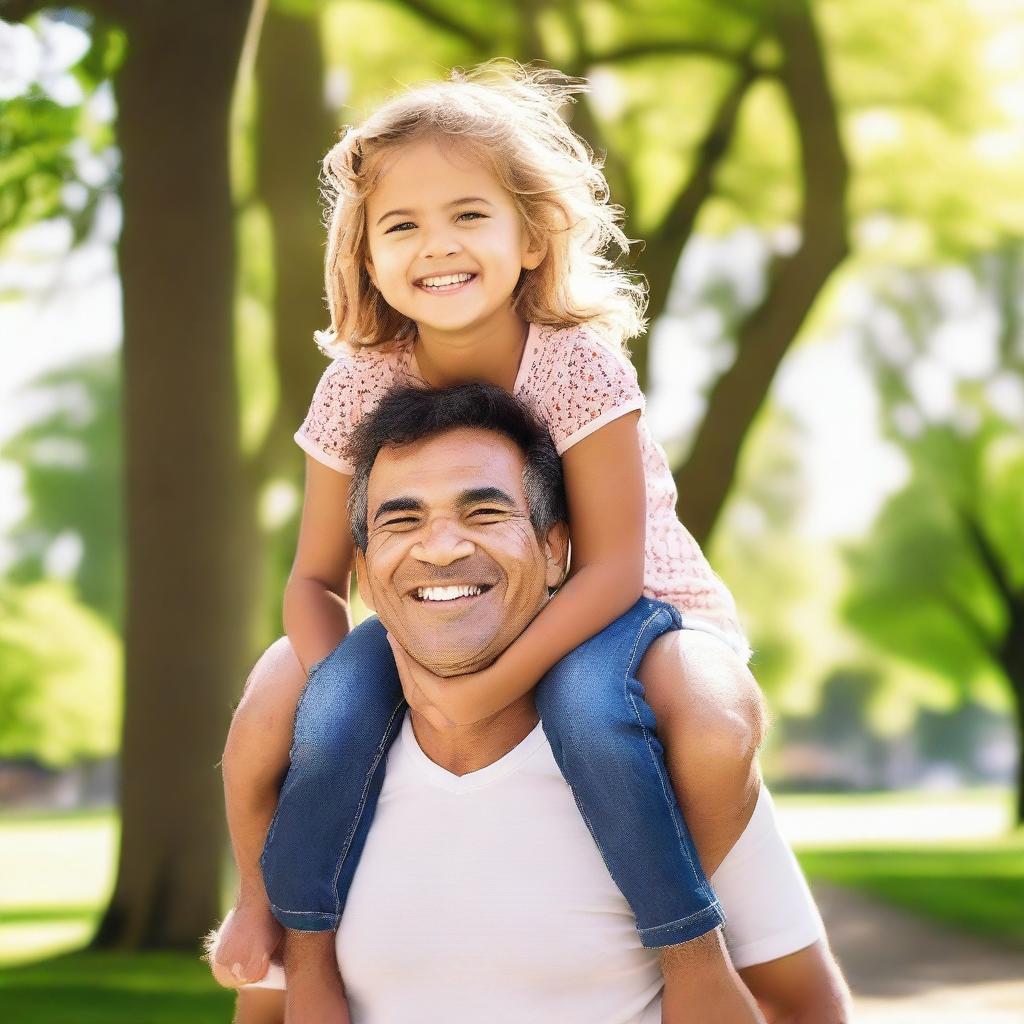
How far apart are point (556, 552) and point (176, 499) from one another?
749 cm

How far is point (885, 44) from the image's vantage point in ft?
50.5

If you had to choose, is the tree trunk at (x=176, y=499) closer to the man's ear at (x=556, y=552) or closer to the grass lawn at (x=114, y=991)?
the grass lawn at (x=114, y=991)

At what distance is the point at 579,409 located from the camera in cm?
314

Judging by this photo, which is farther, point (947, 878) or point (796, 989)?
point (947, 878)

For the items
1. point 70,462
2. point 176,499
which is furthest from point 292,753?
point 70,462

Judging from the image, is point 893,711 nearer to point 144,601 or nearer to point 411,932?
point 144,601

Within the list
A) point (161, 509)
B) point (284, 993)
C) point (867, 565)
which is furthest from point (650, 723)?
point (867, 565)

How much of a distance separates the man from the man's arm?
2.2 inches

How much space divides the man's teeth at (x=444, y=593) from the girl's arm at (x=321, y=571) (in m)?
0.41

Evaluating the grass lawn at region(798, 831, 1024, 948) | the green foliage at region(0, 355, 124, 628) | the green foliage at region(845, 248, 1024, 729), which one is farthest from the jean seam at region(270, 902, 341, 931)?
the green foliage at region(0, 355, 124, 628)

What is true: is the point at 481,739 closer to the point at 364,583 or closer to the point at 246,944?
the point at 364,583

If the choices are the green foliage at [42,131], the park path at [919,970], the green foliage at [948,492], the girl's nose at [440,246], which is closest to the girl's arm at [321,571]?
the girl's nose at [440,246]

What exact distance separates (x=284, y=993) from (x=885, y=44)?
545 inches

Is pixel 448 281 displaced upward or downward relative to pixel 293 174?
downward
